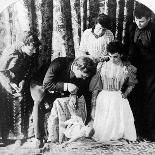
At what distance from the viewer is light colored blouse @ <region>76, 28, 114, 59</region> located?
16.6 feet

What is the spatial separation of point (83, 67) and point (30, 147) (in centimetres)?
78

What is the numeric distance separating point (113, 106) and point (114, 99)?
0.19 ft

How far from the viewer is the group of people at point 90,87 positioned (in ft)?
16.7

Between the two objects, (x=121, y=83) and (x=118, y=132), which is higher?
(x=121, y=83)

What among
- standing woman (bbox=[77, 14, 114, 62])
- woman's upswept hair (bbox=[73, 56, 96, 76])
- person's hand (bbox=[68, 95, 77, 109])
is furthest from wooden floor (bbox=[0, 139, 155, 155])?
standing woman (bbox=[77, 14, 114, 62])

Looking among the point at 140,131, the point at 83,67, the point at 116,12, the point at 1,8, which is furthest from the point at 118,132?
the point at 1,8

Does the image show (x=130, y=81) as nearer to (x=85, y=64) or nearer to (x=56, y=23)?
(x=85, y=64)

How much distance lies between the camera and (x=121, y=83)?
16.7 ft

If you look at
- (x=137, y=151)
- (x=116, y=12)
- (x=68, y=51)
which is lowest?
(x=137, y=151)

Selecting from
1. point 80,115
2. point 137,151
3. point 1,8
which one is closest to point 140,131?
point 137,151

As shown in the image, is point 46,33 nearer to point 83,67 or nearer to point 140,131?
point 83,67

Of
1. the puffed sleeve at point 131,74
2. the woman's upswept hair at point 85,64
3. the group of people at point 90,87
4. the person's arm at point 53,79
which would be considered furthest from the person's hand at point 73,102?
the puffed sleeve at point 131,74

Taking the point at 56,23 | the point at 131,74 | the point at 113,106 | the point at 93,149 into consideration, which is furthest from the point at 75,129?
the point at 56,23

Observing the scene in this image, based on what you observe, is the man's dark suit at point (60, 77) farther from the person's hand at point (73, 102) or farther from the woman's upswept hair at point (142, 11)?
the woman's upswept hair at point (142, 11)
